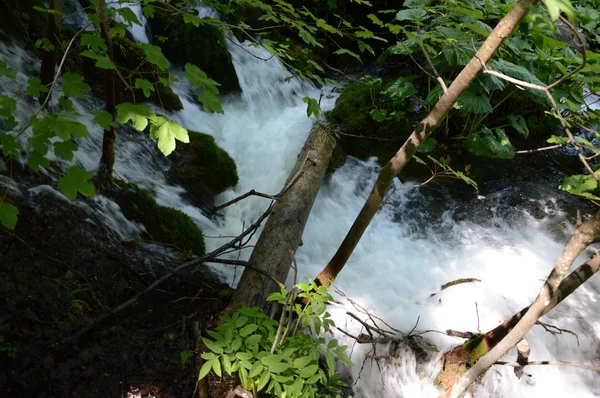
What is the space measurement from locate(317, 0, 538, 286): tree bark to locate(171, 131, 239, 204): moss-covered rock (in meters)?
1.87

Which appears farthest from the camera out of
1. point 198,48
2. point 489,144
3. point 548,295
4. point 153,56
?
point 198,48

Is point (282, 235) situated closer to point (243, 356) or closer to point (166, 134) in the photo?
point (243, 356)

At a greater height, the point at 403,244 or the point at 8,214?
the point at 403,244

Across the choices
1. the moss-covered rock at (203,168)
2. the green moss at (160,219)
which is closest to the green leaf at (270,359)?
the green moss at (160,219)

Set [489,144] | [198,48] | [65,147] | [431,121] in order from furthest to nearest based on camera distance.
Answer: [198,48]
[489,144]
[431,121]
[65,147]

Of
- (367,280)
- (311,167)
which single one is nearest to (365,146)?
(311,167)

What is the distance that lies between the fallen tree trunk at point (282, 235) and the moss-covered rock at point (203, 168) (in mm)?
857

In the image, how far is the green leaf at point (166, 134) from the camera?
1.38 meters

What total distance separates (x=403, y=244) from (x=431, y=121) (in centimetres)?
264

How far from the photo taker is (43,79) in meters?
2.75

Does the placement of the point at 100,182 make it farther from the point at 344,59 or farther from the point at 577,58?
the point at 344,59

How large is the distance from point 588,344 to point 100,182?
178 inches

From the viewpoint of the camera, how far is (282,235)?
3047 millimetres

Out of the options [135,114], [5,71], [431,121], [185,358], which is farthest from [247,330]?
[5,71]
